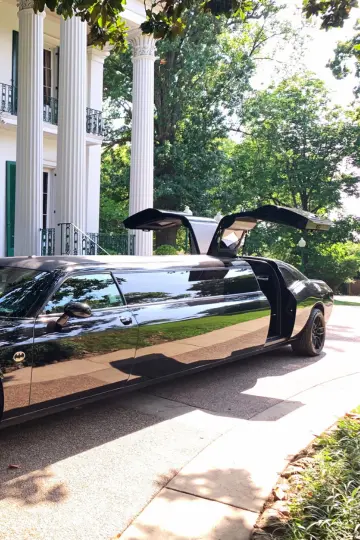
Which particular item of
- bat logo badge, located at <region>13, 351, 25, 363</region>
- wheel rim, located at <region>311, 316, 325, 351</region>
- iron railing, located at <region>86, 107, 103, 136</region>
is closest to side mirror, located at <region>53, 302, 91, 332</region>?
bat logo badge, located at <region>13, 351, 25, 363</region>

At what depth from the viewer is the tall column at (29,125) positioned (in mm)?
11375

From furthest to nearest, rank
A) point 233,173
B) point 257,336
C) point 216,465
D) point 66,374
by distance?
point 233,173, point 257,336, point 66,374, point 216,465

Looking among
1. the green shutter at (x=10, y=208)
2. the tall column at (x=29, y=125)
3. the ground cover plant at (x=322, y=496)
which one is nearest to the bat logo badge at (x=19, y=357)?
the ground cover plant at (x=322, y=496)

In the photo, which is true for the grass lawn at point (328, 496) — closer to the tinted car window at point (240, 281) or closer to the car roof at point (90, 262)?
the car roof at point (90, 262)

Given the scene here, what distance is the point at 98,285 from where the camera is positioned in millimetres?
4547

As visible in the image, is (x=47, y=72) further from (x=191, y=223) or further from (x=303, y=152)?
(x=303, y=152)

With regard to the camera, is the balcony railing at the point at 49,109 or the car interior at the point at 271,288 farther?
the balcony railing at the point at 49,109

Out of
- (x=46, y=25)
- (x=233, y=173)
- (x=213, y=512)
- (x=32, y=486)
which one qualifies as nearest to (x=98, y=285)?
(x=32, y=486)

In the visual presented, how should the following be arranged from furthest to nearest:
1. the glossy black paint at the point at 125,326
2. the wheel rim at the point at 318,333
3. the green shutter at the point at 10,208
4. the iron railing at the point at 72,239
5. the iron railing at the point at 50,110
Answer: the iron railing at the point at 50,110 → the green shutter at the point at 10,208 → the iron railing at the point at 72,239 → the wheel rim at the point at 318,333 → the glossy black paint at the point at 125,326

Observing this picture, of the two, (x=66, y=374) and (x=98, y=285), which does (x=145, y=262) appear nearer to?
(x=98, y=285)

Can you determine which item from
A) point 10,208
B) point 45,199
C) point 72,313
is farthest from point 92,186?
point 72,313

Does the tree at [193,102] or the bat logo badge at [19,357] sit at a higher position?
the tree at [193,102]

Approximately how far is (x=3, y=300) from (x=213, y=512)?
2273 mm

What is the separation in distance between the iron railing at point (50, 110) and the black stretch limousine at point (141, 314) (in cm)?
829
